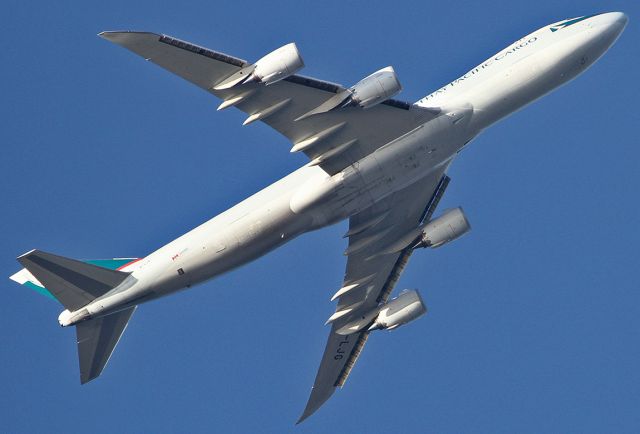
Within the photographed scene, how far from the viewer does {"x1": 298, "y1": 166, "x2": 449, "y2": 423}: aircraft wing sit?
3036 inches

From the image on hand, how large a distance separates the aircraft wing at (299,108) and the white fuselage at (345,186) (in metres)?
0.83

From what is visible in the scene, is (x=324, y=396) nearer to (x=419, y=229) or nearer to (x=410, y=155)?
(x=419, y=229)

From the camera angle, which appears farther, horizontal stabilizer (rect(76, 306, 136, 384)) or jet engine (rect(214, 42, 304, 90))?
horizontal stabilizer (rect(76, 306, 136, 384))

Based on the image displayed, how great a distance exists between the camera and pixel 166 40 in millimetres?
64750

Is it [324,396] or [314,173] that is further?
[324,396]

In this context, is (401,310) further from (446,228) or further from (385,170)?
(385,170)

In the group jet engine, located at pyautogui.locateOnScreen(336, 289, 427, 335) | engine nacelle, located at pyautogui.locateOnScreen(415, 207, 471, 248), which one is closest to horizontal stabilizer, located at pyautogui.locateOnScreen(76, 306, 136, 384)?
jet engine, located at pyautogui.locateOnScreen(336, 289, 427, 335)

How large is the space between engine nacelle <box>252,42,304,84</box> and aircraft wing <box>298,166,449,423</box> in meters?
14.2

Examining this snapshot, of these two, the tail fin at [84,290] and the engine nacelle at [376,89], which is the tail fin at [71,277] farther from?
the engine nacelle at [376,89]

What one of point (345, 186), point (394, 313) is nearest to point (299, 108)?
point (345, 186)

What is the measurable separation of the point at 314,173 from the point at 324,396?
62.2 feet

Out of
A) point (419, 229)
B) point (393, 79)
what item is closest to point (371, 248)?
point (419, 229)

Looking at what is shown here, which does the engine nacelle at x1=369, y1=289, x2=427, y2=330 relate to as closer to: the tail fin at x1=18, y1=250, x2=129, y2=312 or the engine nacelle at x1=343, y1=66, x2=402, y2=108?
the engine nacelle at x1=343, y1=66, x2=402, y2=108

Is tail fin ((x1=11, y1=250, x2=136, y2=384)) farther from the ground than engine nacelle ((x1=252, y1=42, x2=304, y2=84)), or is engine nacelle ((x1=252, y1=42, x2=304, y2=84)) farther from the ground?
engine nacelle ((x1=252, y1=42, x2=304, y2=84))
